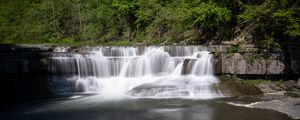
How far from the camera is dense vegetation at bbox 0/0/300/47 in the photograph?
22.4 meters

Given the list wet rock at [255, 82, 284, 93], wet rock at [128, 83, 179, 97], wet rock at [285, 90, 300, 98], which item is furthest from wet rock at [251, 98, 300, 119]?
wet rock at [128, 83, 179, 97]

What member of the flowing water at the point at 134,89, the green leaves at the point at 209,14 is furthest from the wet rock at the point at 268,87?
the green leaves at the point at 209,14

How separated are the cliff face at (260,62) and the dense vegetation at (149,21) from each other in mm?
795

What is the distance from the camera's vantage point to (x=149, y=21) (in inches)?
1629

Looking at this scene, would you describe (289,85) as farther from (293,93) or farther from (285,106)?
(285,106)

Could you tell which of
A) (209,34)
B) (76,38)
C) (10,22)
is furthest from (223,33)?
(10,22)

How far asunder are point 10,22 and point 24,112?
37471mm

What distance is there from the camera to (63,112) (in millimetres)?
16391

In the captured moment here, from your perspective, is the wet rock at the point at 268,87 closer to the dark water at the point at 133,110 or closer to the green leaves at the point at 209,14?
the dark water at the point at 133,110

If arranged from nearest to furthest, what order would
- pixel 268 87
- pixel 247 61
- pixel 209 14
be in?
pixel 268 87, pixel 247 61, pixel 209 14

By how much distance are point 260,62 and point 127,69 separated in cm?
905

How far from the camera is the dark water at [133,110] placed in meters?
14.9

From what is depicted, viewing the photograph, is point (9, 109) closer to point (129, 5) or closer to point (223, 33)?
point (223, 33)

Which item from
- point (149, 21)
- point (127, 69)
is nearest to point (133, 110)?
point (127, 69)
